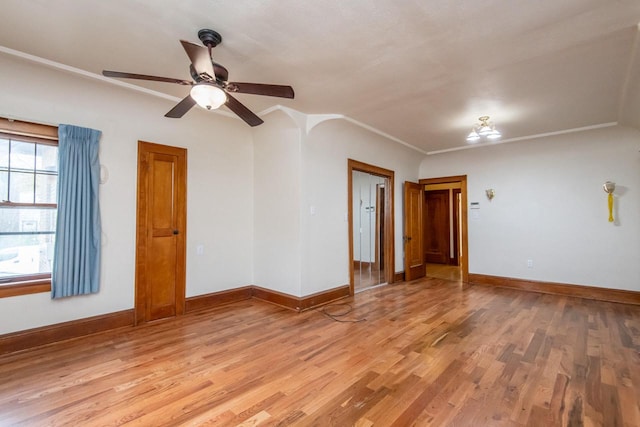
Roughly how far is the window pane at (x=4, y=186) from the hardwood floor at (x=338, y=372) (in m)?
1.41

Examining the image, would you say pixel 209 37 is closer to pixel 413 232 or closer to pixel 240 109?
→ pixel 240 109

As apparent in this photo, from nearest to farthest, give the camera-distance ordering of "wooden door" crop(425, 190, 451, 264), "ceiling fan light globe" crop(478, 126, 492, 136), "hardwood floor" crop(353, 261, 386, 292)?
"ceiling fan light globe" crop(478, 126, 492, 136) < "hardwood floor" crop(353, 261, 386, 292) < "wooden door" crop(425, 190, 451, 264)

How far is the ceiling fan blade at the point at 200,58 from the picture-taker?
1.75m

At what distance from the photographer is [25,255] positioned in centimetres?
283

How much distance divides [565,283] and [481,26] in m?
4.64

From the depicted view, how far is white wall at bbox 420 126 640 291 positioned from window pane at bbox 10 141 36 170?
21.0 feet

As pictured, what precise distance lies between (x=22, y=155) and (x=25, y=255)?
37.7 inches

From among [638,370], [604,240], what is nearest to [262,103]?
[638,370]

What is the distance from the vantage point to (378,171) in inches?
208

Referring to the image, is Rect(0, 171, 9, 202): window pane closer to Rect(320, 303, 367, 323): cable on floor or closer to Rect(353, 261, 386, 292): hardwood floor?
Rect(320, 303, 367, 323): cable on floor

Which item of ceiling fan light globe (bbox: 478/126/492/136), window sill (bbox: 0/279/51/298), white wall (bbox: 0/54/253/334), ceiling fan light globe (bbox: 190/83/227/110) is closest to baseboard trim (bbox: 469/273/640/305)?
ceiling fan light globe (bbox: 478/126/492/136)

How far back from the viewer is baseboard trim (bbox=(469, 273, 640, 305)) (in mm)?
4359

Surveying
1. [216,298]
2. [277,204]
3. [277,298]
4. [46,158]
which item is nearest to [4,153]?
[46,158]

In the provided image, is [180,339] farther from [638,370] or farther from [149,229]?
[638,370]
